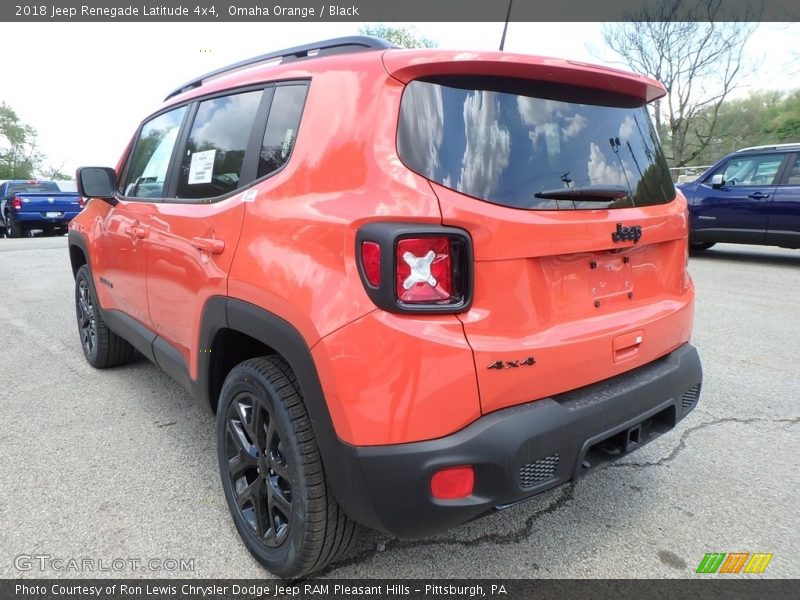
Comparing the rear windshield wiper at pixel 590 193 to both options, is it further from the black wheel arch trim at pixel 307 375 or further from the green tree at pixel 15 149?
the green tree at pixel 15 149

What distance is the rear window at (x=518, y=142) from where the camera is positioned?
5.40 feet

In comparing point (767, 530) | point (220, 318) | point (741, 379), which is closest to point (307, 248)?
point (220, 318)

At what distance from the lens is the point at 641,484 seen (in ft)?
8.33

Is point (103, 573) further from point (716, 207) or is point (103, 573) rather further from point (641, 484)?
point (716, 207)

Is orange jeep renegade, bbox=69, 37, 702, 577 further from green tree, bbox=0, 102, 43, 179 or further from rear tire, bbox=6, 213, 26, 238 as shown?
green tree, bbox=0, 102, 43, 179

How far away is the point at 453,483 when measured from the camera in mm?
1574

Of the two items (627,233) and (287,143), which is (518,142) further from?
(287,143)

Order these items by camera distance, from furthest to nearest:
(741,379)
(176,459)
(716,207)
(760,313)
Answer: (716,207), (760,313), (741,379), (176,459)

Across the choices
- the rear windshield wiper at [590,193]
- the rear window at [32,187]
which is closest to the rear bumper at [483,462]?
the rear windshield wiper at [590,193]

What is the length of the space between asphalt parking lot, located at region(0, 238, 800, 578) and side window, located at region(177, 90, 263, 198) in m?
1.39

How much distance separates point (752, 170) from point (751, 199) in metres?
0.55

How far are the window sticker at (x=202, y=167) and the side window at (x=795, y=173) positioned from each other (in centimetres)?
896

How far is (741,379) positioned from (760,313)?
7.41 ft

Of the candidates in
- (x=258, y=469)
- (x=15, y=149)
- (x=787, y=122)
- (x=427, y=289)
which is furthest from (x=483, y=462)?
(x=15, y=149)
